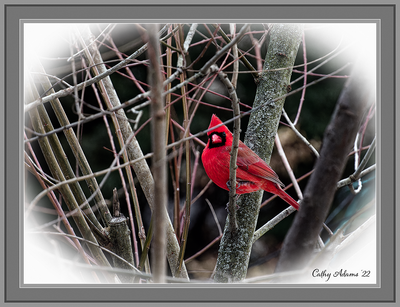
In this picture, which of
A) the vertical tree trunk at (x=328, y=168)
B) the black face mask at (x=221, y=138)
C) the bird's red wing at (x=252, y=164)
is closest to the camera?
the vertical tree trunk at (x=328, y=168)

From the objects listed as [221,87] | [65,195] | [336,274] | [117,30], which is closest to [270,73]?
[221,87]

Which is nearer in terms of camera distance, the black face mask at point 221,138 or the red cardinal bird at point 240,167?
the red cardinal bird at point 240,167

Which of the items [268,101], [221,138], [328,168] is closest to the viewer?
[328,168]

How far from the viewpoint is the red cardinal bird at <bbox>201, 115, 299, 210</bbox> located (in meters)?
1.64

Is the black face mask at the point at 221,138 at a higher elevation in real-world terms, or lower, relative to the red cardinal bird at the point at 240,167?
higher

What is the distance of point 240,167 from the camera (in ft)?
5.52

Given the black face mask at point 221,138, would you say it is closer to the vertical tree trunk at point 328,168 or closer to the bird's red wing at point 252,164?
the bird's red wing at point 252,164

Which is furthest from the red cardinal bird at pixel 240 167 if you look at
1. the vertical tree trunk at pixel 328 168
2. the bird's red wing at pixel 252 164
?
the vertical tree trunk at pixel 328 168

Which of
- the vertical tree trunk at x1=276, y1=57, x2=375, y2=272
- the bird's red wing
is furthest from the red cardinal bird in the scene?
the vertical tree trunk at x1=276, y1=57, x2=375, y2=272

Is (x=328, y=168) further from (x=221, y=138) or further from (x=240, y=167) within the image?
(x=221, y=138)

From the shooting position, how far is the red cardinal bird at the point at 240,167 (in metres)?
1.64

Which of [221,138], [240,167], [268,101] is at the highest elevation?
[268,101]

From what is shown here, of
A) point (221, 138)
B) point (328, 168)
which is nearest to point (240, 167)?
A: point (221, 138)

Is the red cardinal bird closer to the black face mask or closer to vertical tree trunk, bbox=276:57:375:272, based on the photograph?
the black face mask
